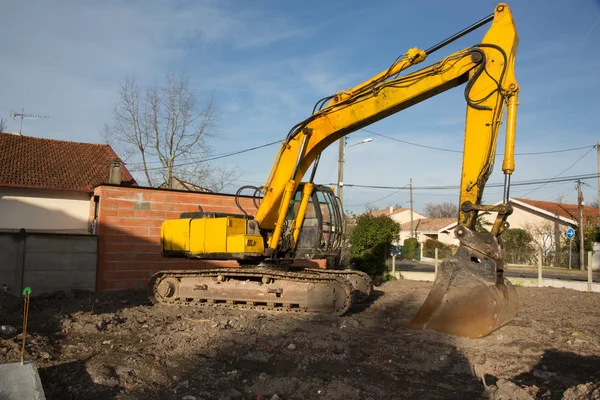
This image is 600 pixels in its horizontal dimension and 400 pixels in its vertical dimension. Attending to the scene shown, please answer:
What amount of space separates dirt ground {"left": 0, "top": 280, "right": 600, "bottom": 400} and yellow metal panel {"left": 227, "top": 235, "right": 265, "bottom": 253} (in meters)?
1.09

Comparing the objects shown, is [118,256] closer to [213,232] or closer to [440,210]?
[213,232]

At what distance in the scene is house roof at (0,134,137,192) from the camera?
19234 millimetres

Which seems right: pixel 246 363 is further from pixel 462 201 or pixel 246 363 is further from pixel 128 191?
pixel 128 191

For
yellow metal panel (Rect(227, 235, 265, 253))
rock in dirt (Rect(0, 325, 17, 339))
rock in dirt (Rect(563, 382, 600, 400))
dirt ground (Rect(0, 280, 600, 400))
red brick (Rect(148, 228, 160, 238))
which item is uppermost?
red brick (Rect(148, 228, 160, 238))

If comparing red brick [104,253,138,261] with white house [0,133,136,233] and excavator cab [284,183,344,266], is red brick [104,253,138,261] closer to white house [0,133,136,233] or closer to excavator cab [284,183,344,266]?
excavator cab [284,183,344,266]

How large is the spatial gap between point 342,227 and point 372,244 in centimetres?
773

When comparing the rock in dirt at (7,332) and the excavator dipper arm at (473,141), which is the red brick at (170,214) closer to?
the excavator dipper arm at (473,141)

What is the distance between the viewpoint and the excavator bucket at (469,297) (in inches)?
238

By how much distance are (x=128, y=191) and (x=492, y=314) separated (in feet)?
29.2

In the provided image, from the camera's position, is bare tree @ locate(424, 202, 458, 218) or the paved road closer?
the paved road

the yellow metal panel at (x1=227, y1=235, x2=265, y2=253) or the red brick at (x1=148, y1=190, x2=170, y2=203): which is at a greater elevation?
the red brick at (x1=148, y1=190, x2=170, y2=203)

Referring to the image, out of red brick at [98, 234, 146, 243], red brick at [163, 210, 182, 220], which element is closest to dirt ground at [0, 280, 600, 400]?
red brick at [98, 234, 146, 243]

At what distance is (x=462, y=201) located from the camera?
670 cm

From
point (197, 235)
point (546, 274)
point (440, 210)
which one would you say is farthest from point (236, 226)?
point (440, 210)
